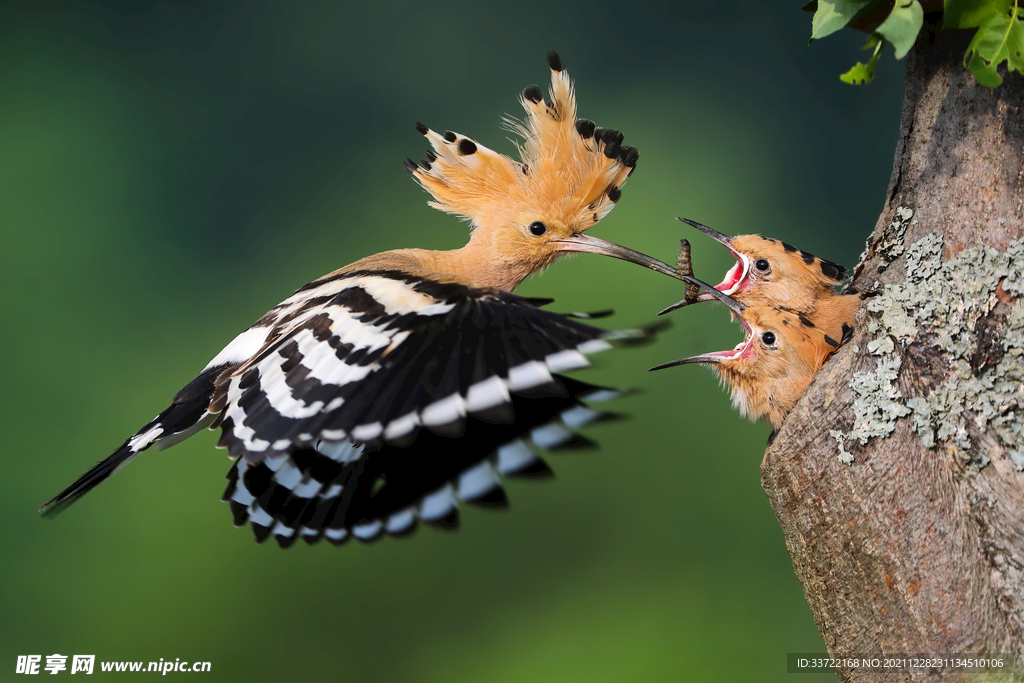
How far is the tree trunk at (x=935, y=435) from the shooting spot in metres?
0.65

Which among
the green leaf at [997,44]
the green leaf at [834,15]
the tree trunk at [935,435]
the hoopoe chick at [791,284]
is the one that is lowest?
the tree trunk at [935,435]

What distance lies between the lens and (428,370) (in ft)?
2.24

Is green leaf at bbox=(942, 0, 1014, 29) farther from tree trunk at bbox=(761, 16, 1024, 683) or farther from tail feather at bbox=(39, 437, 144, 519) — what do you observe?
tail feather at bbox=(39, 437, 144, 519)

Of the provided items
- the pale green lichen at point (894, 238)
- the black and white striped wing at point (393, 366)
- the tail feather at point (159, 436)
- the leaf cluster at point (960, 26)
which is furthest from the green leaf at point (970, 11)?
the tail feather at point (159, 436)

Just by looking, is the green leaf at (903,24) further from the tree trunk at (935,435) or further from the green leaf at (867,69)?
the tree trunk at (935,435)

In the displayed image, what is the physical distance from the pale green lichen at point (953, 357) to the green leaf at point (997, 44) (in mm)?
161

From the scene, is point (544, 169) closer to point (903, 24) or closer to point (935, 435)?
point (903, 24)

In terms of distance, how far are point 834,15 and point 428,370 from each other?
0.50 m

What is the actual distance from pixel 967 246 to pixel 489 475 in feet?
1.76

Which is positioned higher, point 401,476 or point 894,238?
point 894,238

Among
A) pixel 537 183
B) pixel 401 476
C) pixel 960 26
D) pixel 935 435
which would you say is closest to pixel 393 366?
pixel 401 476

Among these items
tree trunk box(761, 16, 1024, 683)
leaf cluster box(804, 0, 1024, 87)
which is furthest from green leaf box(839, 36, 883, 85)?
tree trunk box(761, 16, 1024, 683)

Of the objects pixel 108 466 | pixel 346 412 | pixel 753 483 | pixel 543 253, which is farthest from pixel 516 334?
pixel 753 483

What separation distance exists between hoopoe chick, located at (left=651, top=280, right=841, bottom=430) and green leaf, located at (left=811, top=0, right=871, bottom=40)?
266 mm
